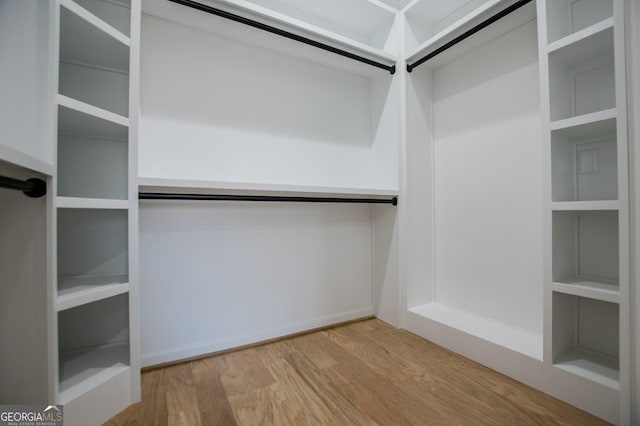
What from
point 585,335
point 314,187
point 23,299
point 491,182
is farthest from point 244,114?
point 585,335

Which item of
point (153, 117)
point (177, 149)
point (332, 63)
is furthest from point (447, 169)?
point (153, 117)

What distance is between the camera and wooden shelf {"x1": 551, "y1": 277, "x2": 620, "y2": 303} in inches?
37.1

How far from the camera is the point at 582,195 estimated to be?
1.17m

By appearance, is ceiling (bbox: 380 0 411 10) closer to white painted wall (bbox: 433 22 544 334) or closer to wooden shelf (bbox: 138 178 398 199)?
white painted wall (bbox: 433 22 544 334)

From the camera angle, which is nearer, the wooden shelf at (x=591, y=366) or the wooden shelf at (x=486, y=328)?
the wooden shelf at (x=591, y=366)

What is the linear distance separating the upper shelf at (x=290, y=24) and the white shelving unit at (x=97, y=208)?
0.27 metres

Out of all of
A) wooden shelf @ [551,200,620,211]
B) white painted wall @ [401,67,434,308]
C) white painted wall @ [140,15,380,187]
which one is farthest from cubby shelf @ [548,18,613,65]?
white painted wall @ [140,15,380,187]

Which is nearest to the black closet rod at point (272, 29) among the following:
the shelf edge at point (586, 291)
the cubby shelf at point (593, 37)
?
the cubby shelf at point (593, 37)

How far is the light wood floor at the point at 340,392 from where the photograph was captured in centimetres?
98

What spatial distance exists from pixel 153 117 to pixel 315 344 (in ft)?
4.84

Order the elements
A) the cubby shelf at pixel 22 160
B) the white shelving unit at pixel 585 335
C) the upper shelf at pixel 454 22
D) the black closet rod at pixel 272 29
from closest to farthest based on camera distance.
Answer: the cubby shelf at pixel 22 160, the white shelving unit at pixel 585 335, the black closet rod at pixel 272 29, the upper shelf at pixel 454 22

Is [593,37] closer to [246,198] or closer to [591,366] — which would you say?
[591,366]

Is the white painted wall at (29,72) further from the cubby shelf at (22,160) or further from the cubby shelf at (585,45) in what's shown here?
the cubby shelf at (585,45)
